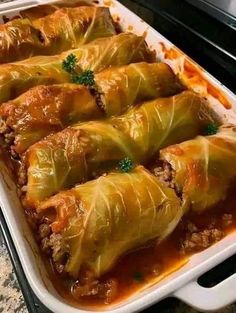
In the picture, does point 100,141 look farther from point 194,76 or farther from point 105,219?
point 194,76

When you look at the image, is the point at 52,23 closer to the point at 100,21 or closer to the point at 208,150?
the point at 100,21

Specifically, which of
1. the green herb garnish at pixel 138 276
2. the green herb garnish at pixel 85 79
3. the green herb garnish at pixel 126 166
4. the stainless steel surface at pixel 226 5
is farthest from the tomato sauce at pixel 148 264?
the stainless steel surface at pixel 226 5

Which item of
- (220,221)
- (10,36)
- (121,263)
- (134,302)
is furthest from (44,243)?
(10,36)

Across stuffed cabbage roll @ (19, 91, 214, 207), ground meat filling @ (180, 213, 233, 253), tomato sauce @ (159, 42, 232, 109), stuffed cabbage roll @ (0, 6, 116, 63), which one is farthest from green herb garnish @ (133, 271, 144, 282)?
stuffed cabbage roll @ (0, 6, 116, 63)

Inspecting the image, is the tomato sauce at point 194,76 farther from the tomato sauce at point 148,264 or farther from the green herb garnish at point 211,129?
the tomato sauce at point 148,264

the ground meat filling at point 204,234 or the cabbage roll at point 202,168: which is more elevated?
the cabbage roll at point 202,168

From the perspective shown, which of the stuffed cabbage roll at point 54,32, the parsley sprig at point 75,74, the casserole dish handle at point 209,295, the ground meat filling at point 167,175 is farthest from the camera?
the stuffed cabbage roll at point 54,32

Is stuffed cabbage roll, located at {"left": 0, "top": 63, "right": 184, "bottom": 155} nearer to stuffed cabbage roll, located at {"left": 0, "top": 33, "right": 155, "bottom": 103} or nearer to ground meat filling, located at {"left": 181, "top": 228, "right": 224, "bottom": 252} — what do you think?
stuffed cabbage roll, located at {"left": 0, "top": 33, "right": 155, "bottom": 103}
